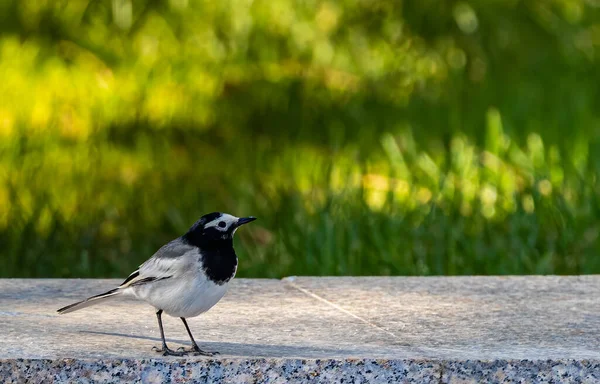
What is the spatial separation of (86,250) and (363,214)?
127 centimetres

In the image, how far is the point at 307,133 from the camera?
696 centimetres

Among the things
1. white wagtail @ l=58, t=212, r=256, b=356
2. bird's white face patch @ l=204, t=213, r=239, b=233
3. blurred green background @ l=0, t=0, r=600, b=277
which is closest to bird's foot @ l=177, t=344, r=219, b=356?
white wagtail @ l=58, t=212, r=256, b=356

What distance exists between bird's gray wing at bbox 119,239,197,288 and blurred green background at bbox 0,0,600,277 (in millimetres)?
2114

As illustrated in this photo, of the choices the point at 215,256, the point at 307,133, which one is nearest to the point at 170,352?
the point at 215,256

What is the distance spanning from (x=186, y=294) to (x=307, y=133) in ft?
14.0

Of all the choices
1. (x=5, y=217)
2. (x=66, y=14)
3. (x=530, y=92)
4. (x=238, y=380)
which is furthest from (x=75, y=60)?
(x=238, y=380)

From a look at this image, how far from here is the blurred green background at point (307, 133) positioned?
5242 mm

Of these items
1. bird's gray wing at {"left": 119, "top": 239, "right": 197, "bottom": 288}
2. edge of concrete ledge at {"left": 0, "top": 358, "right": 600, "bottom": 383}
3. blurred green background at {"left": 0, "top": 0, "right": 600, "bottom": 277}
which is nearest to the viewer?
edge of concrete ledge at {"left": 0, "top": 358, "right": 600, "bottom": 383}

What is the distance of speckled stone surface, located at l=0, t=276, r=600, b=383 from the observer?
2713mm

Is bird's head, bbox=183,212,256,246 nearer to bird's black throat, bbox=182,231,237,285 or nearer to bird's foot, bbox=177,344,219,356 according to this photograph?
bird's black throat, bbox=182,231,237,285

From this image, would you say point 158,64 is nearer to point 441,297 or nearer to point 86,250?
point 86,250

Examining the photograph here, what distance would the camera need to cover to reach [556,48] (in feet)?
26.8

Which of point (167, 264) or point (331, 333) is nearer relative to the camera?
point (167, 264)

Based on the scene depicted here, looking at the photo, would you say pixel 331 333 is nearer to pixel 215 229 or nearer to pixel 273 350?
pixel 273 350
